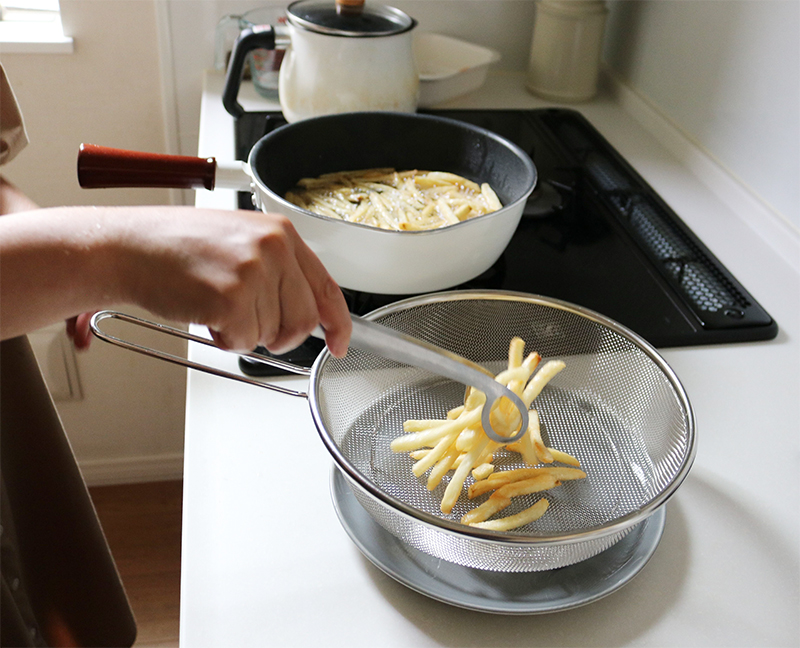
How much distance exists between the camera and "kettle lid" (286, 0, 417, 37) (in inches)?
39.1

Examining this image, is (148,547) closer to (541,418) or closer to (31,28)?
(31,28)

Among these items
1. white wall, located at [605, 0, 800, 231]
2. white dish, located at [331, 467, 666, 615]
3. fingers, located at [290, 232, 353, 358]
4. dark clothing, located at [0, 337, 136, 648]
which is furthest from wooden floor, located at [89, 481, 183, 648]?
white wall, located at [605, 0, 800, 231]

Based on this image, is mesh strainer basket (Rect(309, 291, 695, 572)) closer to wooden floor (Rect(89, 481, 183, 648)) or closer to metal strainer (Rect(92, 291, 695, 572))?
metal strainer (Rect(92, 291, 695, 572))

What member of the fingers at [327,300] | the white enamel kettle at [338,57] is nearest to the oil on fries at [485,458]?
the fingers at [327,300]

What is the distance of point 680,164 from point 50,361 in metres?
1.24

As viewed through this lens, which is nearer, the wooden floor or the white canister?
the white canister

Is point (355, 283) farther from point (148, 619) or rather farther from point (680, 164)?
point (148, 619)

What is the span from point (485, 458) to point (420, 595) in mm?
113

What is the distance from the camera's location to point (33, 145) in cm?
132

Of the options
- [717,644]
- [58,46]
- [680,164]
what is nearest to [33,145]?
[58,46]

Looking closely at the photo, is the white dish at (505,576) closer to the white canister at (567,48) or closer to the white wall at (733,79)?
the white wall at (733,79)

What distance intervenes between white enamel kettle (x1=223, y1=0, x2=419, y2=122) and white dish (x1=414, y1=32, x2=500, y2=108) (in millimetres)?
198

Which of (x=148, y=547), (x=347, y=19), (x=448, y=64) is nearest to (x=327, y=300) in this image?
(x=347, y=19)

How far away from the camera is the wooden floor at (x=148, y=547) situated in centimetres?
143
